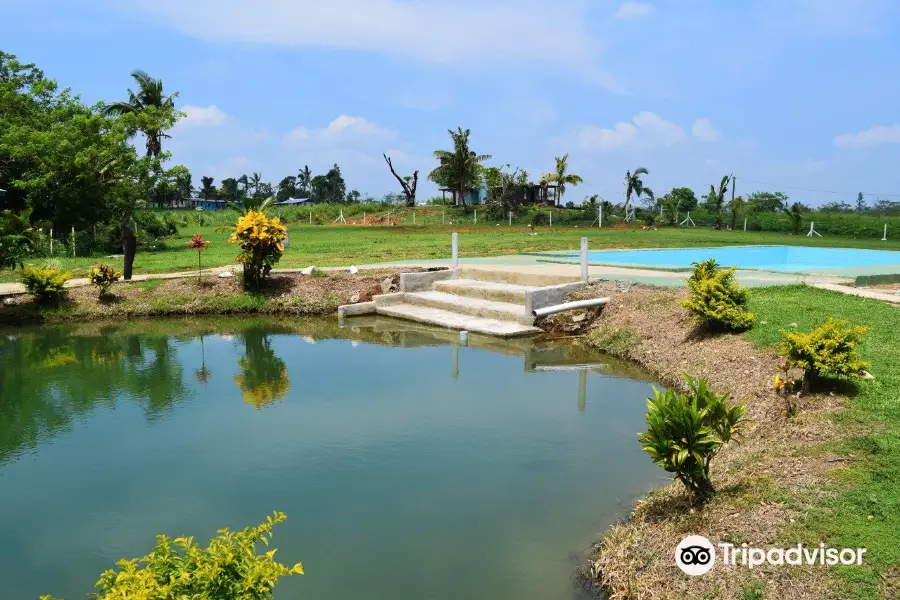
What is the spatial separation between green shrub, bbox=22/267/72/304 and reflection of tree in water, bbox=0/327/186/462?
1.01 m

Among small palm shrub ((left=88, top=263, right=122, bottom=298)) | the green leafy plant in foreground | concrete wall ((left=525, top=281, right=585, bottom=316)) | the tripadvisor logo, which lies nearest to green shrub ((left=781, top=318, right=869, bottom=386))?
the tripadvisor logo

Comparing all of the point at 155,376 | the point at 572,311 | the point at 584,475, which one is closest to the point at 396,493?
the point at 584,475

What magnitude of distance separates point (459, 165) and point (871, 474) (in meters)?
44.1

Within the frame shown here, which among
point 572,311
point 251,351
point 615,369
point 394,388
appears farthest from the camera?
point 572,311

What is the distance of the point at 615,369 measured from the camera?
9133 millimetres

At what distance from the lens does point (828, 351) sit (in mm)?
5609

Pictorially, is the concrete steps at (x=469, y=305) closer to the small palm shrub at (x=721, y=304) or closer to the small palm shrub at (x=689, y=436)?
the small palm shrub at (x=721, y=304)

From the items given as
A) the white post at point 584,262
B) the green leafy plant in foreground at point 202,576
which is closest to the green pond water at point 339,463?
the green leafy plant in foreground at point 202,576

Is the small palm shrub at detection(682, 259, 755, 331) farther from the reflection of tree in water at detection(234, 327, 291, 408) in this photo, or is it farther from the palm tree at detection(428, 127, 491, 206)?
the palm tree at detection(428, 127, 491, 206)

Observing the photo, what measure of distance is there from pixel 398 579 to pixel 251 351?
24.2 feet

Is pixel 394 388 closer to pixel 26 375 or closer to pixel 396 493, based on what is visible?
pixel 396 493

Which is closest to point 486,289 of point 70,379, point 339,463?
point 70,379

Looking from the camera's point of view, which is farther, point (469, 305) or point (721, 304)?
point (469, 305)

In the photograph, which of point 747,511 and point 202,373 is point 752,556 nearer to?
point 747,511
